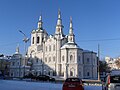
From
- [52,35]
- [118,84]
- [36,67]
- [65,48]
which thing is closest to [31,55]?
[36,67]

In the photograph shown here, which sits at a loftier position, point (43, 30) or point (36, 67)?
point (43, 30)

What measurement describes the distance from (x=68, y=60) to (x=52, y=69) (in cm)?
850

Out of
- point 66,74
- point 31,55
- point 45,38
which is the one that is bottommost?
point 66,74

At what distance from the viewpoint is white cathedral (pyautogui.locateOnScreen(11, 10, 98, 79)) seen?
87.2 m

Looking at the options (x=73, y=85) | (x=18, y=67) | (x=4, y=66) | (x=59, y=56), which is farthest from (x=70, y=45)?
(x=73, y=85)

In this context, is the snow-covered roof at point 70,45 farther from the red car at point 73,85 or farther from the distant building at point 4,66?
the red car at point 73,85

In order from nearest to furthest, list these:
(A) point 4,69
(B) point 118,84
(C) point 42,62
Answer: (B) point 118,84 → (C) point 42,62 → (A) point 4,69

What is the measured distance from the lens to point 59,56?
91.0 metres

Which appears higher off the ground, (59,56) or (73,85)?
(59,56)

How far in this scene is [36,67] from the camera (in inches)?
3979

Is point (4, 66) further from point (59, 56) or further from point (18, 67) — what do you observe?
point (59, 56)

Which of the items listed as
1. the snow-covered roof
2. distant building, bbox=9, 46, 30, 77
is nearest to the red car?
the snow-covered roof

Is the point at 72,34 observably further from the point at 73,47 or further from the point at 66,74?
the point at 66,74

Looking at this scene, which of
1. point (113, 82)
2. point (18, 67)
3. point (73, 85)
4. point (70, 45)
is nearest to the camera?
point (113, 82)
